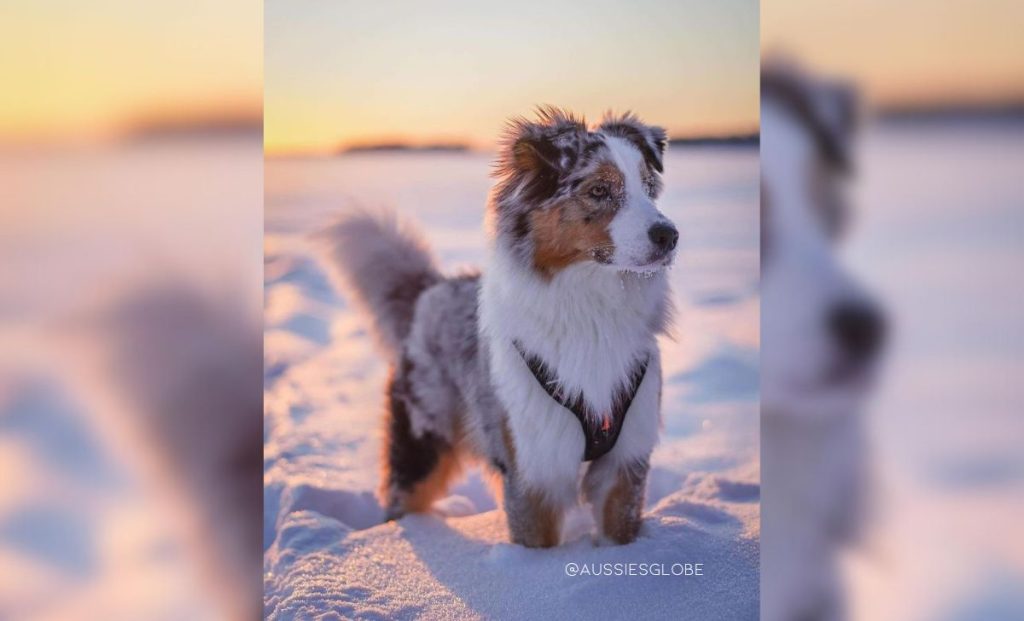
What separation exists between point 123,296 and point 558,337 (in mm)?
1123

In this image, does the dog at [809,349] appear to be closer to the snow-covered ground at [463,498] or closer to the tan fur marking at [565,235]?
the snow-covered ground at [463,498]

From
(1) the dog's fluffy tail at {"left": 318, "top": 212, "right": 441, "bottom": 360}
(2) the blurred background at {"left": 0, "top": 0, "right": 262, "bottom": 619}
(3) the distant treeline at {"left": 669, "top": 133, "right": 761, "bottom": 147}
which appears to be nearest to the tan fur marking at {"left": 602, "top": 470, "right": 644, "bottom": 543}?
(1) the dog's fluffy tail at {"left": 318, "top": 212, "right": 441, "bottom": 360}

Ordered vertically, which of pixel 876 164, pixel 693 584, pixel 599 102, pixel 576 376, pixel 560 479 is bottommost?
pixel 693 584

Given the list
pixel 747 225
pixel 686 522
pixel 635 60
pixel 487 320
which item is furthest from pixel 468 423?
pixel 635 60

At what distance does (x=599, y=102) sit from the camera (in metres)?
2.39

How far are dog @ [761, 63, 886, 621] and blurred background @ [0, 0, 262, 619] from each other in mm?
1338

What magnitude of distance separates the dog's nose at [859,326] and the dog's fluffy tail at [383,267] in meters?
1.05

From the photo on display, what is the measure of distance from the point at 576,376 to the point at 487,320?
0.86 feet

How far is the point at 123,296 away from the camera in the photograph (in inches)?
95.5

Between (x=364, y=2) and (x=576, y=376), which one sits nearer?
(x=576, y=376)

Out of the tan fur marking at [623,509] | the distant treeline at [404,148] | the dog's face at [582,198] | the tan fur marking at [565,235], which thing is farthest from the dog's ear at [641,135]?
the tan fur marking at [623,509]

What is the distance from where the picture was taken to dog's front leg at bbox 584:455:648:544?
2314 millimetres

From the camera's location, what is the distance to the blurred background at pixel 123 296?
2.39 meters

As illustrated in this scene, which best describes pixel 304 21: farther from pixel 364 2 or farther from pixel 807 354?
pixel 807 354
